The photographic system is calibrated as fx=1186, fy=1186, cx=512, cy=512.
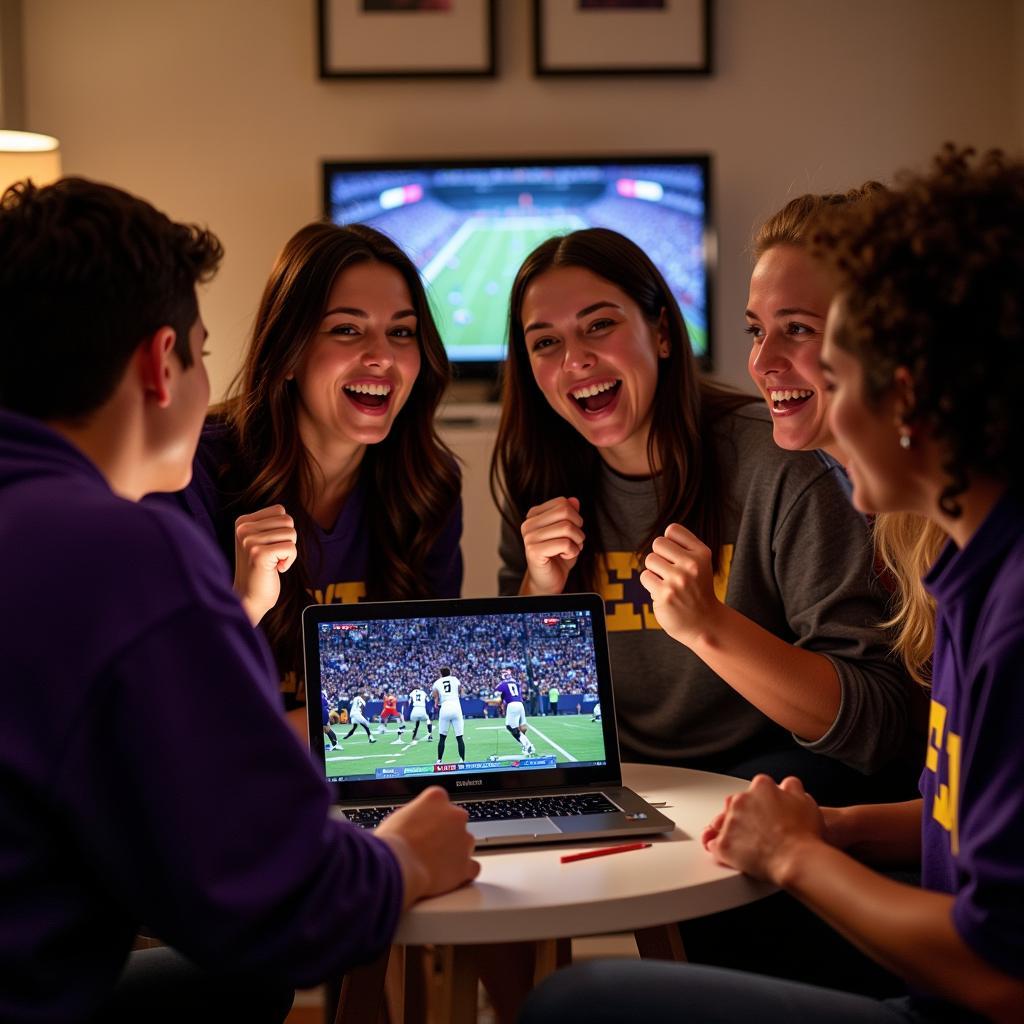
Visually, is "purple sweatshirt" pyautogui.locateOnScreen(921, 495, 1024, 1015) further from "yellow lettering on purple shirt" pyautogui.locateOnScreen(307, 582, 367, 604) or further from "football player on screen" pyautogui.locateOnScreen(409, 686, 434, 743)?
"yellow lettering on purple shirt" pyautogui.locateOnScreen(307, 582, 367, 604)

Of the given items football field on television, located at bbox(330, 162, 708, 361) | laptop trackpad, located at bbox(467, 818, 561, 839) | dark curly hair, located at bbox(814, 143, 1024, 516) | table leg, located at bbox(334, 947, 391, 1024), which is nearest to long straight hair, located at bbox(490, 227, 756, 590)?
laptop trackpad, located at bbox(467, 818, 561, 839)

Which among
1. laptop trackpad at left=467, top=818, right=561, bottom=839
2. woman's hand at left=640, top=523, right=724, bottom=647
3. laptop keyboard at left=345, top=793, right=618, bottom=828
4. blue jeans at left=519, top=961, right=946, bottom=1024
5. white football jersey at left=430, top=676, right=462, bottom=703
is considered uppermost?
woman's hand at left=640, top=523, right=724, bottom=647

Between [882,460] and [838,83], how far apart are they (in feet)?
9.78

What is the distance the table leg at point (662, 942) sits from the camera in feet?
5.15

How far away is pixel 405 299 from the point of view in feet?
6.91

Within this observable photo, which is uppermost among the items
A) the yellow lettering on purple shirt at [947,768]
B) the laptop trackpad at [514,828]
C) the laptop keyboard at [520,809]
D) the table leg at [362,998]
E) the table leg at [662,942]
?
the yellow lettering on purple shirt at [947,768]

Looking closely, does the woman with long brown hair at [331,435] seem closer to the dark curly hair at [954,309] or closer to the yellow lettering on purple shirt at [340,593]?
the yellow lettering on purple shirt at [340,593]

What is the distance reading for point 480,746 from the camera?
150 cm

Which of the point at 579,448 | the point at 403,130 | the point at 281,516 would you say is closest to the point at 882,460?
the point at 281,516

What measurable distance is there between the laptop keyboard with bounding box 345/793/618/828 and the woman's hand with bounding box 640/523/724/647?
0.29m

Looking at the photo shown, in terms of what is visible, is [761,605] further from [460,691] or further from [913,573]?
[460,691]

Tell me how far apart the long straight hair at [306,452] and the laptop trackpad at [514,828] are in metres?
0.68

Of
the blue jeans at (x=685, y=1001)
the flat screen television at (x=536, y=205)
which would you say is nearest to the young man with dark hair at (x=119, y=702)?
the blue jeans at (x=685, y=1001)

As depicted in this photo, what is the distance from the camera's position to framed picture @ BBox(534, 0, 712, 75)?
3.55 m
